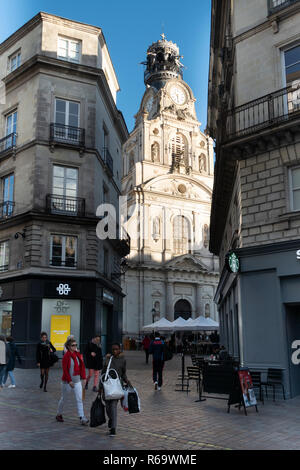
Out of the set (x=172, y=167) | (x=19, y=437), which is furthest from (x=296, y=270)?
(x=172, y=167)

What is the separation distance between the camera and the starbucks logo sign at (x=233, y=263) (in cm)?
1373

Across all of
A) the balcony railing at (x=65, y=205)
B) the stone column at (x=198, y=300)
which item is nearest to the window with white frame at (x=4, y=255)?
the balcony railing at (x=65, y=205)

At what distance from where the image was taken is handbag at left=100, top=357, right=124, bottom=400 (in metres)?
7.83

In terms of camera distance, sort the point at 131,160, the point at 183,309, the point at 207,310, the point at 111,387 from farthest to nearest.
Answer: the point at 131,160 < the point at 207,310 < the point at 183,309 < the point at 111,387

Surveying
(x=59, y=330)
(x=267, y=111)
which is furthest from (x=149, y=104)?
(x=267, y=111)

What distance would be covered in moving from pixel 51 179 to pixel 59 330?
7670mm

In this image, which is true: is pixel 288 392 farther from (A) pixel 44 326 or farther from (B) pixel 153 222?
(B) pixel 153 222

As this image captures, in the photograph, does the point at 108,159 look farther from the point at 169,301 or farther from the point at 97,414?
the point at 169,301

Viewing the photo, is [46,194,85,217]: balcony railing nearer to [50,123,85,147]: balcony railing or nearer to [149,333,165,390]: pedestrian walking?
[50,123,85,147]: balcony railing

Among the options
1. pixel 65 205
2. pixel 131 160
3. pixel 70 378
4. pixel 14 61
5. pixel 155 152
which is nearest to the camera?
pixel 70 378

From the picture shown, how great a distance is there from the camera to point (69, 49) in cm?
2605

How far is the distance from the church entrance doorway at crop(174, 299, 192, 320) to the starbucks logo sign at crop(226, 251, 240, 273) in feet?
132

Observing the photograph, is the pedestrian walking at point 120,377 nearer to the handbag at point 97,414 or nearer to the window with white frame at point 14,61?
the handbag at point 97,414
